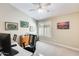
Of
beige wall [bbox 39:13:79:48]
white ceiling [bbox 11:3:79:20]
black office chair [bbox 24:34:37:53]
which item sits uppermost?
white ceiling [bbox 11:3:79:20]

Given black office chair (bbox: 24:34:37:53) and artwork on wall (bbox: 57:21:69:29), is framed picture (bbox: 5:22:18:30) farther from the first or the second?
artwork on wall (bbox: 57:21:69:29)

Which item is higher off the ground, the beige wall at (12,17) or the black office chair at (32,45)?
the beige wall at (12,17)

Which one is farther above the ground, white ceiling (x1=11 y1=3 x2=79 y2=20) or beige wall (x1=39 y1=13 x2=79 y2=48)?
white ceiling (x1=11 y1=3 x2=79 y2=20)

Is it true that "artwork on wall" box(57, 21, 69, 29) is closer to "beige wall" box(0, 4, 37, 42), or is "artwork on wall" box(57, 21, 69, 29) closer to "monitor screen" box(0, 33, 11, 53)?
"beige wall" box(0, 4, 37, 42)

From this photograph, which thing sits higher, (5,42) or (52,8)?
(52,8)

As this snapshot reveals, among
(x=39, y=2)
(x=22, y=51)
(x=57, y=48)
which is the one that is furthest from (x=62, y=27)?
(x=22, y=51)

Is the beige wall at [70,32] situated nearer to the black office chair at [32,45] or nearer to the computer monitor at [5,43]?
the black office chair at [32,45]


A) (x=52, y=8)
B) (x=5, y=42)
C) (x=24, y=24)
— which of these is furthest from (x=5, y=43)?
(x=52, y=8)

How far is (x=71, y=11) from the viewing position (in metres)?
1.43

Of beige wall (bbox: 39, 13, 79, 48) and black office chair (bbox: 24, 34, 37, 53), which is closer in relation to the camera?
beige wall (bbox: 39, 13, 79, 48)

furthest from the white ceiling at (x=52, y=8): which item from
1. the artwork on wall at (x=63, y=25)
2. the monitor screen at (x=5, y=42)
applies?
the monitor screen at (x=5, y=42)

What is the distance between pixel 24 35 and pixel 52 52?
1.60 feet

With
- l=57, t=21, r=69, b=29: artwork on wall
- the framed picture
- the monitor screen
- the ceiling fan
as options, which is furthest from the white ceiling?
the monitor screen

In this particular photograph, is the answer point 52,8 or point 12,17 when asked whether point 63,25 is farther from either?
point 12,17
